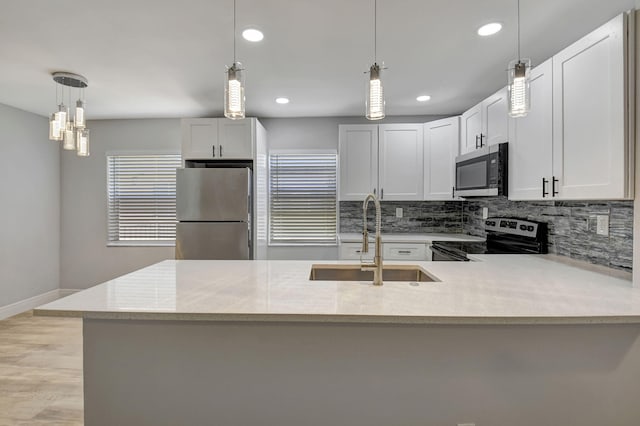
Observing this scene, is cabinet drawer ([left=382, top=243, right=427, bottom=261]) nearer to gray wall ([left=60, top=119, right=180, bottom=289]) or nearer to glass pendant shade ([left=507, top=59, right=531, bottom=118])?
glass pendant shade ([left=507, top=59, right=531, bottom=118])

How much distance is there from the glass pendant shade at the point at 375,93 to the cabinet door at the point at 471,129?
5.70 feet

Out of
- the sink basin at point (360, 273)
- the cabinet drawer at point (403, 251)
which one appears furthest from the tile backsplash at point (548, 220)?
the sink basin at point (360, 273)

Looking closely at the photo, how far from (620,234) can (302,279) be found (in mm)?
1776

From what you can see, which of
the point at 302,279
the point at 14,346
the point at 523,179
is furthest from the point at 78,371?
the point at 523,179

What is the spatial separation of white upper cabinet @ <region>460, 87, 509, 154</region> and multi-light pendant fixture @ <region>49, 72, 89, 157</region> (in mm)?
3242

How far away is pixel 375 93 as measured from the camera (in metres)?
1.50

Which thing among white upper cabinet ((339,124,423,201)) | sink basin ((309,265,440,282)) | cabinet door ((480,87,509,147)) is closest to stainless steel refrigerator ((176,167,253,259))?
white upper cabinet ((339,124,423,201))

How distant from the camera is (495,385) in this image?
1268mm

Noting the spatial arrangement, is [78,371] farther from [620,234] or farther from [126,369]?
[620,234]

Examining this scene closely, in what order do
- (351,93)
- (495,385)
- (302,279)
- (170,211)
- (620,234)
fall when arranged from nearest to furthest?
(495,385) < (302,279) < (620,234) < (351,93) < (170,211)

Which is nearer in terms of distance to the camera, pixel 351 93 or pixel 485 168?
pixel 485 168

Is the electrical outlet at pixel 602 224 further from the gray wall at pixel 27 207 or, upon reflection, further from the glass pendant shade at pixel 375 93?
the gray wall at pixel 27 207

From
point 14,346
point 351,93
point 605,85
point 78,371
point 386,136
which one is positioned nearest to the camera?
point 605,85

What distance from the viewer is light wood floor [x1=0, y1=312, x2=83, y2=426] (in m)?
2.01
